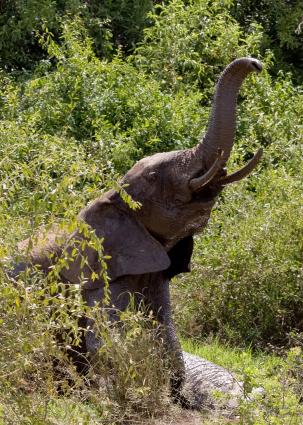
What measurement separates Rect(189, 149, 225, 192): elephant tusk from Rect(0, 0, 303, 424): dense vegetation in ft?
1.45

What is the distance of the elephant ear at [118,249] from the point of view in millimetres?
6777

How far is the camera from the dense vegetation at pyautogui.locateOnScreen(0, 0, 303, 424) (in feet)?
19.3

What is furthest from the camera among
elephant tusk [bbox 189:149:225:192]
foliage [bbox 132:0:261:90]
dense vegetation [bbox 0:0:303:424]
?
foliage [bbox 132:0:261:90]

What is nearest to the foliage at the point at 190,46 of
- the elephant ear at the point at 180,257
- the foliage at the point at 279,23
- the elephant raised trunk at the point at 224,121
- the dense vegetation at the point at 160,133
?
the dense vegetation at the point at 160,133

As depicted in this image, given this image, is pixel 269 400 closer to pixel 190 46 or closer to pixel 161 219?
pixel 161 219

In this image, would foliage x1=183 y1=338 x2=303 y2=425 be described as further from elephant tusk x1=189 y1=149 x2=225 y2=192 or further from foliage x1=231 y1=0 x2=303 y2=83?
foliage x1=231 y1=0 x2=303 y2=83

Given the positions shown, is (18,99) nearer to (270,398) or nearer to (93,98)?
(93,98)

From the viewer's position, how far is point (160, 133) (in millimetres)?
10680

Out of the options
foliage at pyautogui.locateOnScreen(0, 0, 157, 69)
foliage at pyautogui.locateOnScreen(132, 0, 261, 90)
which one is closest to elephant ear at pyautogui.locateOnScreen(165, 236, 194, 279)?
foliage at pyautogui.locateOnScreen(132, 0, 261, 90)

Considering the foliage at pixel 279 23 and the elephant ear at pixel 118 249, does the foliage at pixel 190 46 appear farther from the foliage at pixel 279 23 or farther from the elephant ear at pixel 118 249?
the elephant ear at pixel 118 249

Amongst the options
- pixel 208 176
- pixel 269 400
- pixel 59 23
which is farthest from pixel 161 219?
pixel 59 23

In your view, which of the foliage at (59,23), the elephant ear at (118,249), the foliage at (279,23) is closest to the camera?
the elephant ear at (118,249)

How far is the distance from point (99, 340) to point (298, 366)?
0.99m

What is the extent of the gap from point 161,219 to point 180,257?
1.13 ft
